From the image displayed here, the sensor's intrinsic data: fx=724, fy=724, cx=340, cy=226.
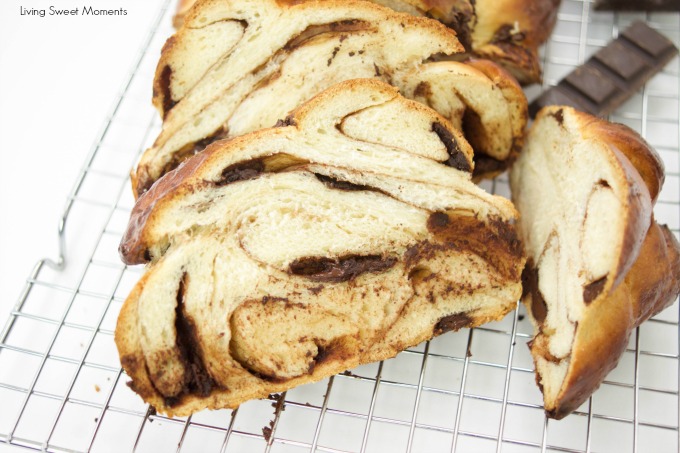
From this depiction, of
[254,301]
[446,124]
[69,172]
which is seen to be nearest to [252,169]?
[254,301]

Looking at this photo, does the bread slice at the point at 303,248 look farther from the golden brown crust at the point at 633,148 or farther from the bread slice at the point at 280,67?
the golden brown crust at the point at 633,148

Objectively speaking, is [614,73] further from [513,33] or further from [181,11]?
[181,11]

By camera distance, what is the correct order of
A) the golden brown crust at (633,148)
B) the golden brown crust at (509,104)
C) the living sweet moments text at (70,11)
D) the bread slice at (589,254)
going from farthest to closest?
the living sweet moments text at (70,11), the golden brown crust at (509,104), the golden brown crust at (633,148), the bread slice at (589,254)

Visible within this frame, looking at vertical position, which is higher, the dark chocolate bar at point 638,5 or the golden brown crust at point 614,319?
the dark chocolate bar at point 638,5

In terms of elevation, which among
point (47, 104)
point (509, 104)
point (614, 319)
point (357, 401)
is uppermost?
point (509, 104)

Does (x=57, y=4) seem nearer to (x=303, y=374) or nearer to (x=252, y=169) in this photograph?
(x=252, y=169)

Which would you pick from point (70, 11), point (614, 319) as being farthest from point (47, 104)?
point (614, 319)

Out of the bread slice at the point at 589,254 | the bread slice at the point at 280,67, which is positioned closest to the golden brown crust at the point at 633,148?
the bread slice at the point at 589,254
